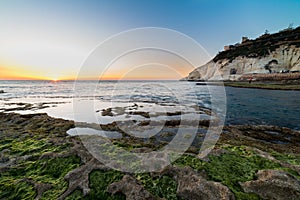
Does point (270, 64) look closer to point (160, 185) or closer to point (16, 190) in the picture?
point (160, 185)

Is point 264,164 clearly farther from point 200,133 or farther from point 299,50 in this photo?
point 299,50

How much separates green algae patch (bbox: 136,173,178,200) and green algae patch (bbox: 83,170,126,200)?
49 cm

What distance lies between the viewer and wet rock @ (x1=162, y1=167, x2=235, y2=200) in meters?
2.80

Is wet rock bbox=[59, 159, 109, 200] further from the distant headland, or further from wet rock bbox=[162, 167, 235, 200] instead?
the distant headland

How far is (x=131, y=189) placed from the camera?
3043mm

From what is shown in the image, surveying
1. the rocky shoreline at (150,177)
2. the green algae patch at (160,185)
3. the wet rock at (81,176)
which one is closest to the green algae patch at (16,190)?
the rocky shoreline at (150,177)

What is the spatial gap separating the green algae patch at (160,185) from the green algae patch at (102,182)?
0.49 metres

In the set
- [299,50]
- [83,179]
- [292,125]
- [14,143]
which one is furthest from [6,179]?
[299,50]

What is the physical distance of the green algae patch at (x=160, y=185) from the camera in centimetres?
299

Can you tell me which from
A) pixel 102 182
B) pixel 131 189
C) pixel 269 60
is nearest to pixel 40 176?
pixel 102 182

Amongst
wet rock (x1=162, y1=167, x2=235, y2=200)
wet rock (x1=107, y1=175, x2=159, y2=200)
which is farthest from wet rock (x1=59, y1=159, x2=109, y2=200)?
wet rock (x1=162, y1=167, x2=235, y2=200)

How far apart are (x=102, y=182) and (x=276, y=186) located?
3.31 m

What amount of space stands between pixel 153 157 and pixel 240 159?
7.52 feet

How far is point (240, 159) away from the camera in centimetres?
425
